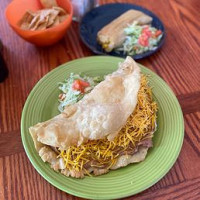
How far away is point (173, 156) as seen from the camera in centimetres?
93

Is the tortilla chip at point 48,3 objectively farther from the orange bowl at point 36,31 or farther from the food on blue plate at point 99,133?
the food on blue plate at point 99,133

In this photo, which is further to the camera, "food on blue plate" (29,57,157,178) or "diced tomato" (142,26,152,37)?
"diced tomato" (142,26,152,37)

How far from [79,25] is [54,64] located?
27cm

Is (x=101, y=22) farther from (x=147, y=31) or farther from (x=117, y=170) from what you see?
(x=117, y=170)

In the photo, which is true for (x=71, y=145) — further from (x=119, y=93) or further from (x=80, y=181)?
(x=119, y=93)

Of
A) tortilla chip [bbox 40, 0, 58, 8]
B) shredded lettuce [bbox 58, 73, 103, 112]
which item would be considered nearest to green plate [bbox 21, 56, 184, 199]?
shredded lettuce [bbox 58, 73, 103, 112]

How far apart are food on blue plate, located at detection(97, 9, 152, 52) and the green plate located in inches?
5.1

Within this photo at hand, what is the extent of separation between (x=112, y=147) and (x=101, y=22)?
802 mm

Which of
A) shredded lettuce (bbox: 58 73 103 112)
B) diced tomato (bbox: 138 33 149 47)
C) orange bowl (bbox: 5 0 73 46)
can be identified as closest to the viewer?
shredded lettuce (bbox: 58 73 103 112)

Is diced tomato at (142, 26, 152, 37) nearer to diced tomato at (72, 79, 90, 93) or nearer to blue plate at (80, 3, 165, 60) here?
blue plate at (80, 3, 165, 60)

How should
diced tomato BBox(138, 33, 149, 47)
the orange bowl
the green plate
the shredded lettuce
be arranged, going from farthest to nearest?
diced tomato BBox(138, 33, 149, 47)
the orange bowl
the shredded lettuce
the green plate

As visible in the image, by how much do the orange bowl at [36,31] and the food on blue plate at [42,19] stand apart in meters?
0.03

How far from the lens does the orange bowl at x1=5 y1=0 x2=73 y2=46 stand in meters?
1.24

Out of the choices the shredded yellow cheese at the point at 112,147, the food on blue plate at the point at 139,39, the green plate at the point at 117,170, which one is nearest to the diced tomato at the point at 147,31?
the food on blue plate at the point at 139,39
